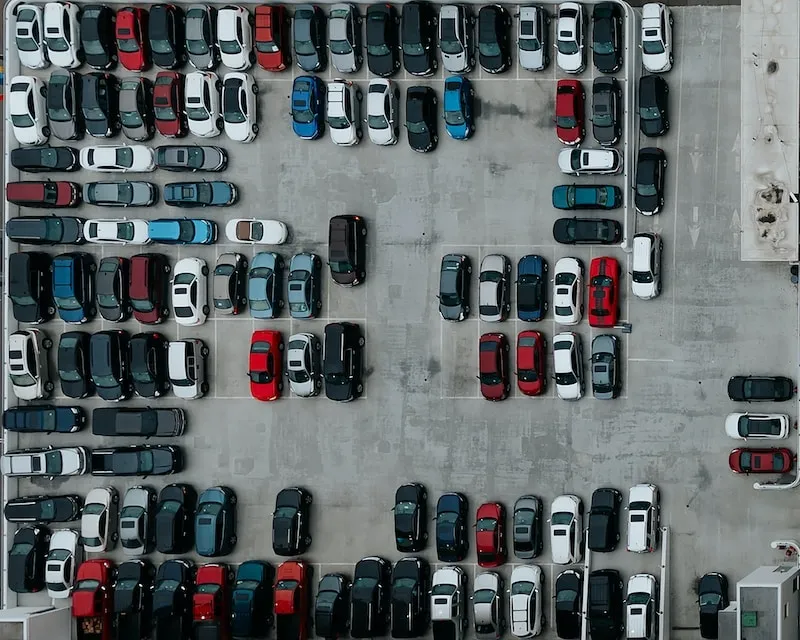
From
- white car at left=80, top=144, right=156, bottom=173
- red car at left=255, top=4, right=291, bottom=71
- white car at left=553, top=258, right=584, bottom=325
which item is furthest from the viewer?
white car at left=80, top=144, right=156, bottom=173

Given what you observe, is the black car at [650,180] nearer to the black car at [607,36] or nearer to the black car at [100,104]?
the black car at [607,36]

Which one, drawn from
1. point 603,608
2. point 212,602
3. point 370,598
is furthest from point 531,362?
point 212,602

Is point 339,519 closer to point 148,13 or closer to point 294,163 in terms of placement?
point 294,163

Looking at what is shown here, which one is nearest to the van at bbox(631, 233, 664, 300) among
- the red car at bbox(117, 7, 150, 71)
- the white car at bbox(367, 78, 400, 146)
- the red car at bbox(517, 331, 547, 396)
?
the red car at bbox(517, 331, 547, 396)

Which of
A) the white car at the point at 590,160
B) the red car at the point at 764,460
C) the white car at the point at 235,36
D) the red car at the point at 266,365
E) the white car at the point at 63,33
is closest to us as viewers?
the red car at the point at 764,460

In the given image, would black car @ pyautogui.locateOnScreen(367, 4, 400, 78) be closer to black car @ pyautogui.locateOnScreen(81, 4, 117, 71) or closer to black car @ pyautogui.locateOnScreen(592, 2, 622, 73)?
black car @ pyautogui.locateOnScreen(592, 2, 622, 73)

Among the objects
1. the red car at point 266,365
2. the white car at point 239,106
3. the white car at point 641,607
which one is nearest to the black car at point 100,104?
the white car at point 239,106

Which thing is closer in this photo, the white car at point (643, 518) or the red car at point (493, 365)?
the white car at point (643, 518)

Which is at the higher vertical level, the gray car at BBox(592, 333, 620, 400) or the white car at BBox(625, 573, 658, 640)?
the gray car at BBox(592, 333, 620, 400)
